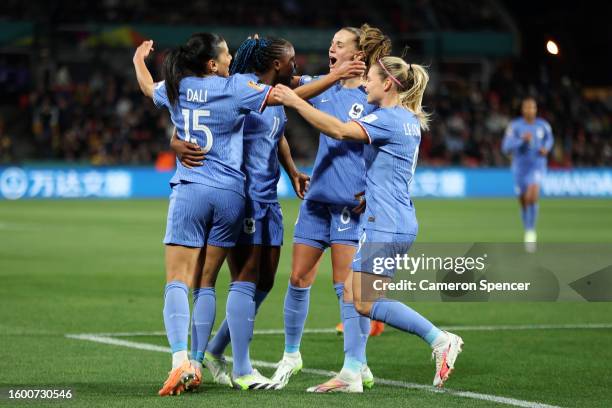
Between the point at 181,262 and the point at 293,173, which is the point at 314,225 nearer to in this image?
the point at 293,173

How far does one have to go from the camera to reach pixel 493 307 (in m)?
11.7

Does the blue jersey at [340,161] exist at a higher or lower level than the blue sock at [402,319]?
higher

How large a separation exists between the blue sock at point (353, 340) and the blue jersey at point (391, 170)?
620 millimetres

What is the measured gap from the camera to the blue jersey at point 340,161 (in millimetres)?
7535

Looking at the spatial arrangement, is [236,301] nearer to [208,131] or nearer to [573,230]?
[208,131]

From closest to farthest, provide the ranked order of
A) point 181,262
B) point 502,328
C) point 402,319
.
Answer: point 402,319 → point 181,262 → point 502,328

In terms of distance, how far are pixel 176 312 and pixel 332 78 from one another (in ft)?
5.57

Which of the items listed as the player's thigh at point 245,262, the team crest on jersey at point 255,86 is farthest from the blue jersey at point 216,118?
the player's thigh at point 245,262

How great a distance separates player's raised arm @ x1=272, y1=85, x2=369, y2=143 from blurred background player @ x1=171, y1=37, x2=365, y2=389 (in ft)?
1.40

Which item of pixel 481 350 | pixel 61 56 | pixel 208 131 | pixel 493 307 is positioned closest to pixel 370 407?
pixel 208 131

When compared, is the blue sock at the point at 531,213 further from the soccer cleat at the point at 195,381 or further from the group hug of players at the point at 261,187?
the soccer cleat at the point at 195,381

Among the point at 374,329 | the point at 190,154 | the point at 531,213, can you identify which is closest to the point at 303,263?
the point at 190,154

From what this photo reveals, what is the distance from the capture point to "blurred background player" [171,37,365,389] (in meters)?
7.25

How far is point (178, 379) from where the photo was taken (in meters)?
6.65
